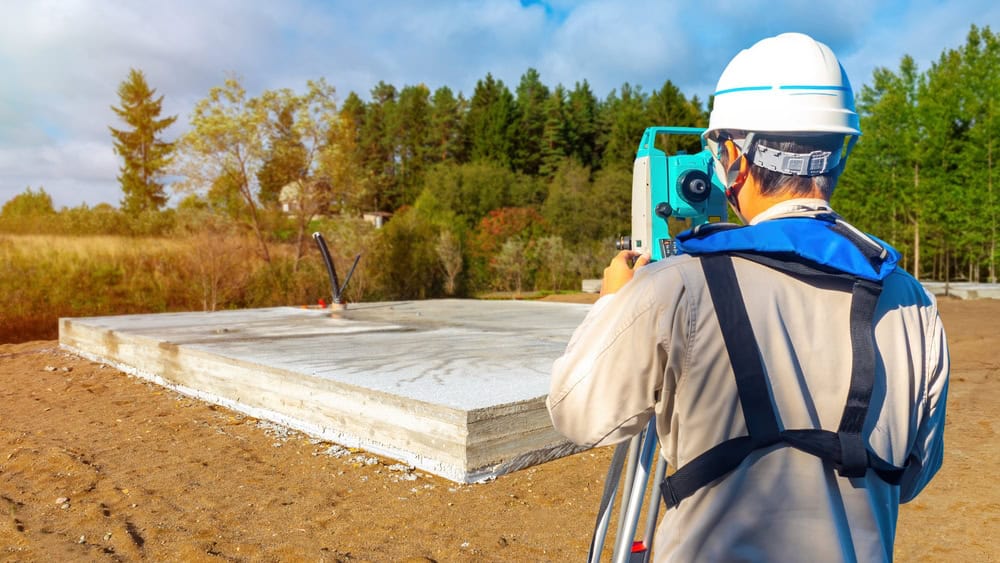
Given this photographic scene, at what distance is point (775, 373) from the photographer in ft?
3.13

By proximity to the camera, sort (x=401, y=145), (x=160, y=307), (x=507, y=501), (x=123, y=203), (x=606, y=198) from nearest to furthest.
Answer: (x=507, y=501), (x=160, y=307), (x=123, y=203), (x=606, y=198), (x=401, y=145)

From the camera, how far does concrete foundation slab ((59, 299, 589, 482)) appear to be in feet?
11.4

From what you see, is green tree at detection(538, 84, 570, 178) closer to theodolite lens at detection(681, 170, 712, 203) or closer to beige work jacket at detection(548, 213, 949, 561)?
theodolite lens at detection(681, 170, 712, 203)

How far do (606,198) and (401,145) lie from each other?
19128mm

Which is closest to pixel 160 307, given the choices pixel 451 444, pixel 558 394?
pixel 451 444

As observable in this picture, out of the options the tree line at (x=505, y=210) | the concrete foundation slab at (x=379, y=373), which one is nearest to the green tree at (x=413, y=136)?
the tree line at (x=505, y=210)

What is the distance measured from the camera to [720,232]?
0.98 m

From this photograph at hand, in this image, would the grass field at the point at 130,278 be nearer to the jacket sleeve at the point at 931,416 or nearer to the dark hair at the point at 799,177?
the dark hair at the point at 799,177

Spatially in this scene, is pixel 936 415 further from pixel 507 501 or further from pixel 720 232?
pixel 507 501

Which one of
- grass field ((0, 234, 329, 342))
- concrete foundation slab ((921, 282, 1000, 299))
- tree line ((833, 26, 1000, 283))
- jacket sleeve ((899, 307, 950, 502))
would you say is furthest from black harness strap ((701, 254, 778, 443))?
tree line ((833, 26, 1000, 283))

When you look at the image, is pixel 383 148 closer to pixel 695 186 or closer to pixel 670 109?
pixel 670 109

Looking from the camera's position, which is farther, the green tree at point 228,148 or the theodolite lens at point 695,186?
the green tree at point 228,148

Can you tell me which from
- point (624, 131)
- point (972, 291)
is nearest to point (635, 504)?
point (972, 291)

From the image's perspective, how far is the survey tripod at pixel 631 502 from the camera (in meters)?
1.49
